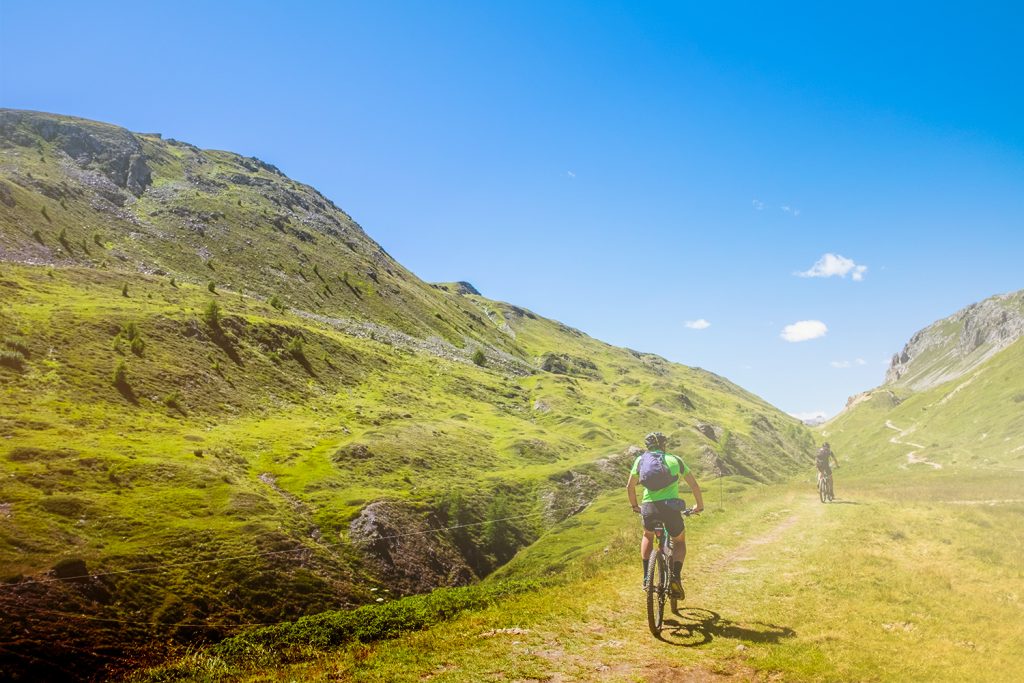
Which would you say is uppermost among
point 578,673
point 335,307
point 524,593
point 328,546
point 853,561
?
point 335,307

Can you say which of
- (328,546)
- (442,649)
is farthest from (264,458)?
(442,649)

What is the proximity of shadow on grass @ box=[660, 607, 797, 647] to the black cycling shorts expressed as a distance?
2112 mm

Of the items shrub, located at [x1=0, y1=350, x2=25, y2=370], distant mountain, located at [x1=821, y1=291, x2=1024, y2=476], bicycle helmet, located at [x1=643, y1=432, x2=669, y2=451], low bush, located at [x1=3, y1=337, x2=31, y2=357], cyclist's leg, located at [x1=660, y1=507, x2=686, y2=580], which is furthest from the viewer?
distant mountain, located at [x1=821, y1=291, x2=1024, y2=476]

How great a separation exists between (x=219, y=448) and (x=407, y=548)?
14.6m

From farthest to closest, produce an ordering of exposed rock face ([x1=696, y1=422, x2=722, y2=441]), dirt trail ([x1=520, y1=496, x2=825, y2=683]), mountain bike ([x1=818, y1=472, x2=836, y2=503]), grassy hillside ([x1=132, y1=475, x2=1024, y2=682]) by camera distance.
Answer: exposed rock face ([x1=696, y1=422, x2=722, y2=441]), mountain bike ([x1=818, y1=472, x2=836, y2=503]), grassy hillside ([x1=132, y1=475, x2=1024, y2=682]), dirt trail ([x1=520, y1=496, x2=825, y2=683])

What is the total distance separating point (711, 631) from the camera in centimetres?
1207

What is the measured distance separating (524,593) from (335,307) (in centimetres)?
10024

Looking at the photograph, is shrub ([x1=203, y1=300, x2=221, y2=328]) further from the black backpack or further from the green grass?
the black backpack

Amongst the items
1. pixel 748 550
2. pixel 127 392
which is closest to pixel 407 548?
pixel 748 550

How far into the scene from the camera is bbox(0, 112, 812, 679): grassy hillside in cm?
1938

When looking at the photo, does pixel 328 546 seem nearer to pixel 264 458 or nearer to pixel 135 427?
pixel 264 458

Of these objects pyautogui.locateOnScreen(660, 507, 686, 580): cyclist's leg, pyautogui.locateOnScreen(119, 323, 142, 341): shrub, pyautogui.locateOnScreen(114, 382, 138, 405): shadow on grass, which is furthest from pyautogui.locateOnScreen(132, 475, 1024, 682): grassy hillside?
pyautogui.locateOnScreen(119, 323, 142, 341): shrub

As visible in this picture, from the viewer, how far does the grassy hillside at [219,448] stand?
63.6ft

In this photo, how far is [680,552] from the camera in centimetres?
1267
